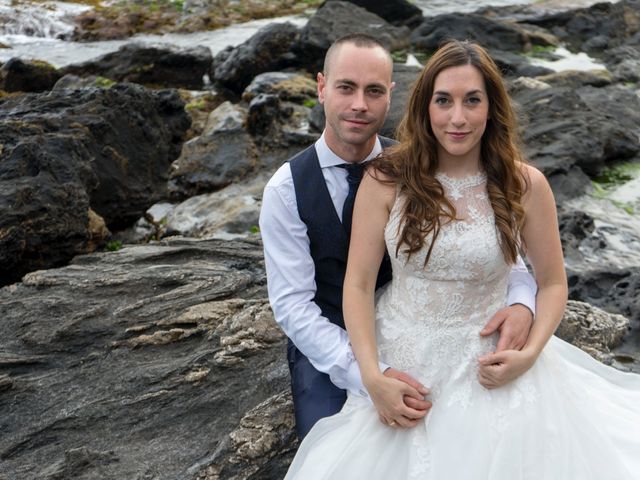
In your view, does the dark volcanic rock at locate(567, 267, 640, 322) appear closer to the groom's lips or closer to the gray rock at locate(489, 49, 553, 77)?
the groom's lips

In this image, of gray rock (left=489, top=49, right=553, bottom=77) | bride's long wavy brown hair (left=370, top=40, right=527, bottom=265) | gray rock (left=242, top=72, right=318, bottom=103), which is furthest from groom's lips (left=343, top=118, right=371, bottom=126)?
gray rock (left=489, top=49, right=553, bottom=77)

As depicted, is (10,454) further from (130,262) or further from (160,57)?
(160,57)

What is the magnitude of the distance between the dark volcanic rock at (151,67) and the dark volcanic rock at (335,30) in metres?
2.23

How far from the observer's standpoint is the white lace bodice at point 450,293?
3.08 m

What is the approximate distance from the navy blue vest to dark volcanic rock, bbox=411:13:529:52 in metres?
13.4

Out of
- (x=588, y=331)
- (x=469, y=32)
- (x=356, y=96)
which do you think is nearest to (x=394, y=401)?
(x=356, y=96)

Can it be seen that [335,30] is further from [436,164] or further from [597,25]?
[436,164]

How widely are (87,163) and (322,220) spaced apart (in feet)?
16.9

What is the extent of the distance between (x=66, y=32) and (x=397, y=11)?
849 centimetres

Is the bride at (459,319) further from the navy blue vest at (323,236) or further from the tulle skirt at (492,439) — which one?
the navy blue vest at (323,236)

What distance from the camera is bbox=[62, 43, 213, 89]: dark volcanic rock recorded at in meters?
15.4

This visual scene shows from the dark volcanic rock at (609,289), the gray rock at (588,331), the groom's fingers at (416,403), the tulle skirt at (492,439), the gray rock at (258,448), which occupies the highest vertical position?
the groom's fingers at (416,403)

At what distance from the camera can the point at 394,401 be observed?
2.98 meters

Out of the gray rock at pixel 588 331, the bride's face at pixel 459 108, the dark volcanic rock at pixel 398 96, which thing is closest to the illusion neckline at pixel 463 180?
the bride's face at pixel 459 108
